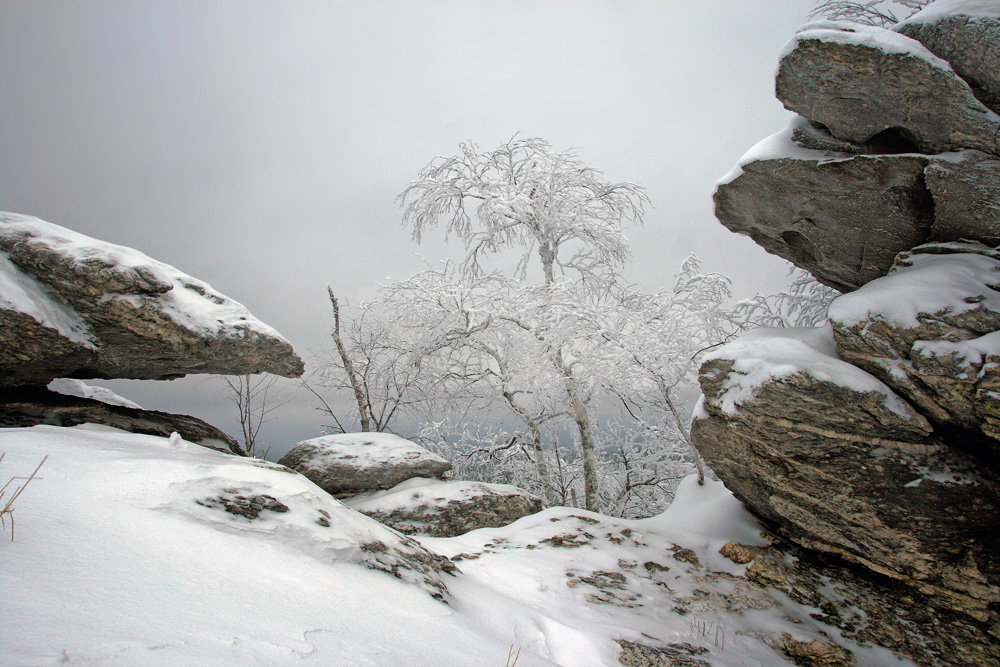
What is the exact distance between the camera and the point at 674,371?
8500 millimetres

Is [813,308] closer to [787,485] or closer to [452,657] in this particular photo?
[787,485]

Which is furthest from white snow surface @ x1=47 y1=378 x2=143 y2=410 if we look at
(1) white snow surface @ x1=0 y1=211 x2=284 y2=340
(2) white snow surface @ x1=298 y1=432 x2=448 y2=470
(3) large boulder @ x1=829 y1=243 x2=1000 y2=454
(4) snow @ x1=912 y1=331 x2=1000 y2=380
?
(4) snow @ x1=912 y1=331 x2=1000 y2=380

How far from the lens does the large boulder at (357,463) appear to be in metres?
8.24

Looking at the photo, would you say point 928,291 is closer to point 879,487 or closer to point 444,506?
point 879,487

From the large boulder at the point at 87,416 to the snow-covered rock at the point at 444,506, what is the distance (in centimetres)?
262

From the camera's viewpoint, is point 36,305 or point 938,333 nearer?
point 938,333

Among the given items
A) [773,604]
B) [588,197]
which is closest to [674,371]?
[773,604]

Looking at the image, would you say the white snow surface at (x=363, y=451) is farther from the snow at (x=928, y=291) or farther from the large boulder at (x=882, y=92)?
the large boulder at (x=882, y=92)

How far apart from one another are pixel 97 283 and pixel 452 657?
5982mm

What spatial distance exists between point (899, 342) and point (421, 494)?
262 inches

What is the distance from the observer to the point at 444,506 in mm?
7551

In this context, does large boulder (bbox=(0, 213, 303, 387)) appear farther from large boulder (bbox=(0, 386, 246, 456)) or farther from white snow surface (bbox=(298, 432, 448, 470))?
white snow surface (bbox=(298, 432, 448, 470))

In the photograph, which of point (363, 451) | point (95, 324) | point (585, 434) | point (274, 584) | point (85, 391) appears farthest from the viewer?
point (585, 434)

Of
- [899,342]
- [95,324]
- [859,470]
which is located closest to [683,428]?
[859,470]
